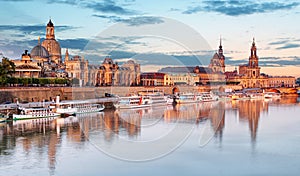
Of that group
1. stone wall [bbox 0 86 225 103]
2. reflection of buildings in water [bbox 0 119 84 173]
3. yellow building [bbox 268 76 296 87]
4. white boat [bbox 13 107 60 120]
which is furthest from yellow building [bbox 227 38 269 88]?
reflection of buildings in water [bbox 0 119 84 173]

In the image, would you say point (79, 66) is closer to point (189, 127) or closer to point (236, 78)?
point (189, 127)

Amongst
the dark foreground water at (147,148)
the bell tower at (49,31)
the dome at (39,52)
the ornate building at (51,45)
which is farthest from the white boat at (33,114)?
the bell tower at (49,31)

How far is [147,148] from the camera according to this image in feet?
59.7

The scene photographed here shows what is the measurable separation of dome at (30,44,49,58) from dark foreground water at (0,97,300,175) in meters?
30.3

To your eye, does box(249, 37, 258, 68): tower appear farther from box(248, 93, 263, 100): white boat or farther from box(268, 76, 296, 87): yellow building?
box(248, 93, 263, 100): white boat

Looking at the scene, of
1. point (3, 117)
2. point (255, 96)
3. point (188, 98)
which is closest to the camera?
point (3, 117)

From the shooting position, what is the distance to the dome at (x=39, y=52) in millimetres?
55713

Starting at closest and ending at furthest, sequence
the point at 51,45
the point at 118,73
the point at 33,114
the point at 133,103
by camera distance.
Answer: the point at 33,114, the point at 133,103, the point at 51,45, the point at 118,73

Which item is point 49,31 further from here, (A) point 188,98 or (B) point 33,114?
(B) point 33,114

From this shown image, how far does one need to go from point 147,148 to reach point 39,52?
40.4 meters

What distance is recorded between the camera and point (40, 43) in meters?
59.0

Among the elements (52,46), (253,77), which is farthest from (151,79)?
(253,77)

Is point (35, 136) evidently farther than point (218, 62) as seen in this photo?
No

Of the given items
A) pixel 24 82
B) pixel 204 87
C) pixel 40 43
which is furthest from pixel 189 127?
pixel 204 87
